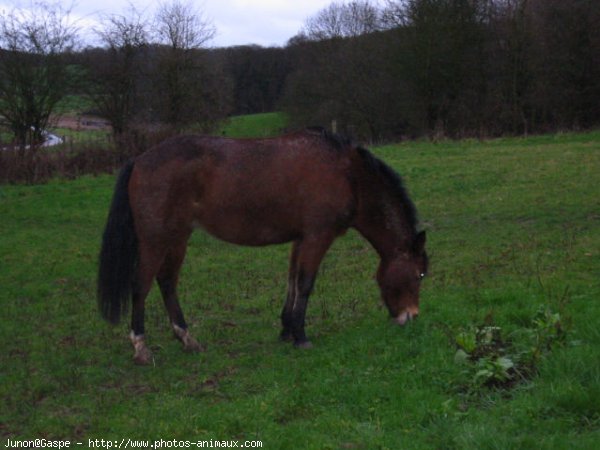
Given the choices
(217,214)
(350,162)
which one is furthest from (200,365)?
(350,162)

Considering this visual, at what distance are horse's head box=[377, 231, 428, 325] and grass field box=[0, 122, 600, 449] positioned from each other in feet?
0.59

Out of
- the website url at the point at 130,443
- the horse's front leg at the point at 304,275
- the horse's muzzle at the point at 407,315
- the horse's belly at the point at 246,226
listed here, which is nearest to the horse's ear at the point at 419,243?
the horse's muzzle at the point at 407,315

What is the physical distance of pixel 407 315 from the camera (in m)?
6.58

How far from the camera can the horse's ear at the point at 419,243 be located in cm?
670

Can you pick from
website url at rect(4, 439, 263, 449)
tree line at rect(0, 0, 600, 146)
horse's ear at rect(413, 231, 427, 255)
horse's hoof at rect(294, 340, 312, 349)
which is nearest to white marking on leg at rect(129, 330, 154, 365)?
Answer: horse's hoof at rect(294, 340, 312, 349)

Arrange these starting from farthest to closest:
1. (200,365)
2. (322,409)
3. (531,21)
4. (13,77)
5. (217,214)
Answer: (531,21), (13,77), (217,214), (200,365), (322,409)

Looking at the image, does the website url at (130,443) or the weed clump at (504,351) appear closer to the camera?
the website url at (130,443)

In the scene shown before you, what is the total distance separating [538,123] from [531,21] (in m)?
4.41

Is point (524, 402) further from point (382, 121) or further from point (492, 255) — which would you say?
point (382, 121)

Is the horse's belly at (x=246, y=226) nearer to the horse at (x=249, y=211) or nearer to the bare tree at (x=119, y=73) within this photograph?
the horse at (x=249, y=211)

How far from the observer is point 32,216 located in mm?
15086

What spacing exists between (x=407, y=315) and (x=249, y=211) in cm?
172

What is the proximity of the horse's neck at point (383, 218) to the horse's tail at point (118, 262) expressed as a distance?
6.97 ft

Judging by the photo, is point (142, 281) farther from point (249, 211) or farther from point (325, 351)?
point (325, 351)
